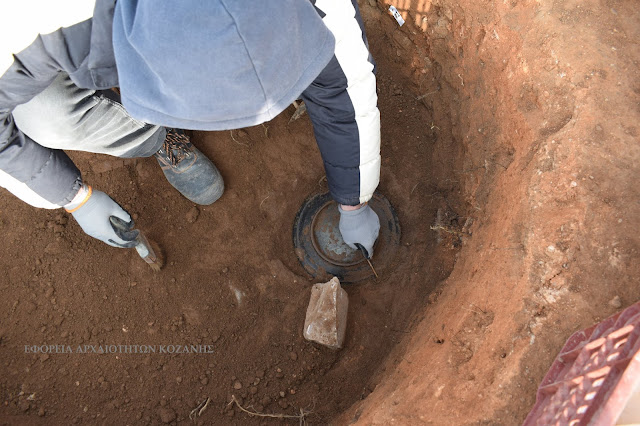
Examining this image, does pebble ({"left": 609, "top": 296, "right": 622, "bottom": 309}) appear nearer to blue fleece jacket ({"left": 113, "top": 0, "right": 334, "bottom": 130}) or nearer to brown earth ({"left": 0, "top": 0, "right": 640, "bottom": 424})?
brown earth ({"left": 0, "top": 0, "right": 640, "bottom": 424})

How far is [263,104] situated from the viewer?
4.35ft

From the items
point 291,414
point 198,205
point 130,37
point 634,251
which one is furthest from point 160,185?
point 634,251

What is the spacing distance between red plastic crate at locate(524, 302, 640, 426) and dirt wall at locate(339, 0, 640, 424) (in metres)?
0.07

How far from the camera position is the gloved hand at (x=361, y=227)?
2.55 metres

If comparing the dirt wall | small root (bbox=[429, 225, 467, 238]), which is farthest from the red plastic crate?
small root (bbox=[429, 225, 467, 238])


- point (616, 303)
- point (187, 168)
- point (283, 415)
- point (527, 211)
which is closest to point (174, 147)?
point (187, 168)

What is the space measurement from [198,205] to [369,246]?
1.11m

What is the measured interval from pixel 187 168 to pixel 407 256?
139 centimetres

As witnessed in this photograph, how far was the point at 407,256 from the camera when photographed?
268 centimetres

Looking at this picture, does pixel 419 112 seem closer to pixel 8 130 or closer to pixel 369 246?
pixel 369 246

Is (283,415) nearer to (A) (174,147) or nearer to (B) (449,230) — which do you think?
(B) (449,230)

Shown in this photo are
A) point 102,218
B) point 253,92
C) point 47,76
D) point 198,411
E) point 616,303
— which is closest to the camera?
point 253,92

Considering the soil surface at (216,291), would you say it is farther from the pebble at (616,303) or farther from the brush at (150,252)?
the pebble at (616,303)

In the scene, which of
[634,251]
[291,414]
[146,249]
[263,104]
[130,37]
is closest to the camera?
[130,37]
